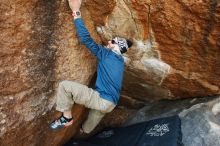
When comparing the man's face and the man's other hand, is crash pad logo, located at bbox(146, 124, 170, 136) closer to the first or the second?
the man's face

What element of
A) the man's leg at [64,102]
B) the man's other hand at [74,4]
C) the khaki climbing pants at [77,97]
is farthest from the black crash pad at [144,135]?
the man's other hand at [74,4]

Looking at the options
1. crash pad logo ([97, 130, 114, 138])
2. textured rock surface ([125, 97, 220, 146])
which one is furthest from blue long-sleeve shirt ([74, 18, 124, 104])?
crash pad logo ([97, 130, 114, 138])

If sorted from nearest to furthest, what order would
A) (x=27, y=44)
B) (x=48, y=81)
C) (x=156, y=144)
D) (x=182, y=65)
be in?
(x=27, y=44) < (x=48, y=81) < (x=182, y=65) < (x=156, y=144)

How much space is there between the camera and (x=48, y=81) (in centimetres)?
509

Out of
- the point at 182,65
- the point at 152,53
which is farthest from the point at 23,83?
the point at 182,65

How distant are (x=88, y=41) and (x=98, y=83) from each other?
21.3 inches

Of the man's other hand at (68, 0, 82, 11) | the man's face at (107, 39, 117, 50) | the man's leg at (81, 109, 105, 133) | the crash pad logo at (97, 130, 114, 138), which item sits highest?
the man's other hand at (68, 0, 82, 11)

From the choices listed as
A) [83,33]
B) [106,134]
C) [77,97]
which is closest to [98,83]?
[77,97]

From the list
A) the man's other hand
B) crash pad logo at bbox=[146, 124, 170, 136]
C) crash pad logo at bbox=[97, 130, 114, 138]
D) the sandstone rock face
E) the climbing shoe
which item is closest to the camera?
the sandstone rock face

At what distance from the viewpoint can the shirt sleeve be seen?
4.80 metres

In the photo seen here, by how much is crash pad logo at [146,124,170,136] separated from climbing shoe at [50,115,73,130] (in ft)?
4.79

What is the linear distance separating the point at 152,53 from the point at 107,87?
0.82m

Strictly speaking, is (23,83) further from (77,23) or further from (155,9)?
(155,9)

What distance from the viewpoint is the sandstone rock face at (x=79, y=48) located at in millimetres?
4656
